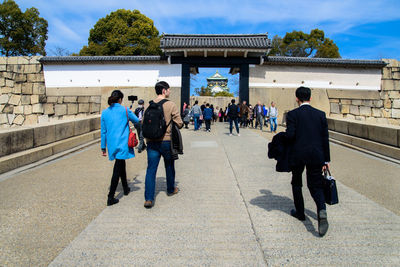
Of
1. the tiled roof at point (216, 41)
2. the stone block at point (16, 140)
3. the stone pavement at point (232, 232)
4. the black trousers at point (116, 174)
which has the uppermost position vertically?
the tiled roof at point (216, 41)

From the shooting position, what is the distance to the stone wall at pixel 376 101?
1623cm

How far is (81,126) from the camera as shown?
923 centimetres

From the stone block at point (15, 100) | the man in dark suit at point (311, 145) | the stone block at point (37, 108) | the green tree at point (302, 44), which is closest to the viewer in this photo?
the man in dark suit at point (311, 145)

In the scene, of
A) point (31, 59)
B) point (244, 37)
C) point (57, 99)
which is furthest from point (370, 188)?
point (31, 59)

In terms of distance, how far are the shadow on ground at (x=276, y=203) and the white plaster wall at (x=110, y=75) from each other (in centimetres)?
1324

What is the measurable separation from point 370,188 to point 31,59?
18.9 metres

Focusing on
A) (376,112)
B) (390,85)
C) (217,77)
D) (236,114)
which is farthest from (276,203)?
(217,77)

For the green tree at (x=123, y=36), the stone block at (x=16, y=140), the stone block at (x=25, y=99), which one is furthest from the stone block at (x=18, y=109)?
the stone block at (x=16, y=140)

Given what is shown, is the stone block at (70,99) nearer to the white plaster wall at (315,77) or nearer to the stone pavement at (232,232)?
the white plaster wall at (315,77)

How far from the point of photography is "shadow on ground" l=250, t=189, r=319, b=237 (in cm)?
332

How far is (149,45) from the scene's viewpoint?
1074 inches

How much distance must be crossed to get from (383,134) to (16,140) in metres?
9.31

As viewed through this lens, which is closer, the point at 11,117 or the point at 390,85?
the point at 11,117

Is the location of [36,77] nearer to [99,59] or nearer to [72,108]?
[72,108]
